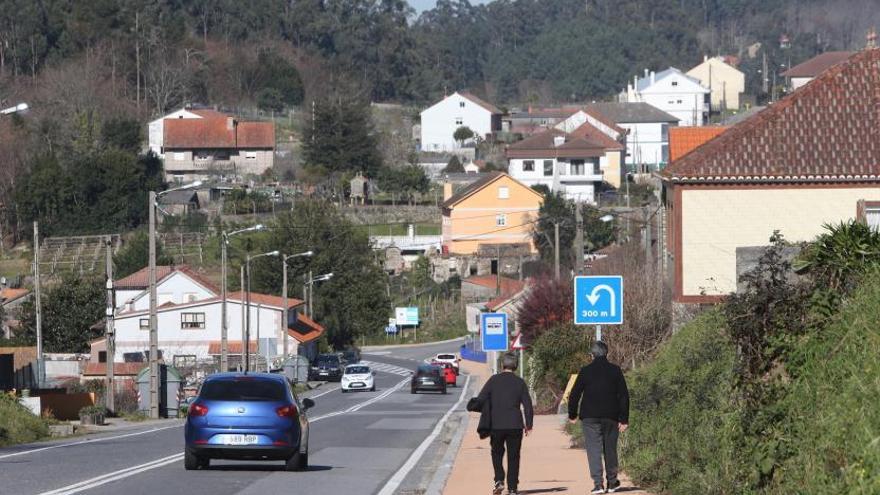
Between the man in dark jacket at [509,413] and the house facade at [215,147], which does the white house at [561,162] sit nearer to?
the house facade at [215,147]

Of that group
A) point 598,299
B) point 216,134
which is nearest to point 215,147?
point 216,134

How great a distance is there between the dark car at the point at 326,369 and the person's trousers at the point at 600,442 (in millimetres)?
60890

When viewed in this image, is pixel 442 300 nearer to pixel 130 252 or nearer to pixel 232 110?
pixel 130 252

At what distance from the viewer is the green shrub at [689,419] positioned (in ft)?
48.4

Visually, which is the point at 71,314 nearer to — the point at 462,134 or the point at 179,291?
the point at 179,291

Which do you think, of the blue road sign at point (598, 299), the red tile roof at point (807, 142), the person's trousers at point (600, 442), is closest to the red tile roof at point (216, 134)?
the red tile roof at point (807, 142)

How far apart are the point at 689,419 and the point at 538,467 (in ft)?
18.8

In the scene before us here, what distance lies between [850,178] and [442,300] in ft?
226

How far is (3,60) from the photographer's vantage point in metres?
150

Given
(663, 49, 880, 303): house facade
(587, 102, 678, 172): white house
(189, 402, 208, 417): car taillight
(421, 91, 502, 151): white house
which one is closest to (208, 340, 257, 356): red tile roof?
(663, 49, 880, 303): house facade

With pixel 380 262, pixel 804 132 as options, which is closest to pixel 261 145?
pixel 380 262

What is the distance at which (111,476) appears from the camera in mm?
19844

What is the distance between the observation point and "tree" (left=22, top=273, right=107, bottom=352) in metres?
78.1

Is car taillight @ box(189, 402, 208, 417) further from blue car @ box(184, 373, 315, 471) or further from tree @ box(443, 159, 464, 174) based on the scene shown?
tree @ box(443, 159, 464, 174)
